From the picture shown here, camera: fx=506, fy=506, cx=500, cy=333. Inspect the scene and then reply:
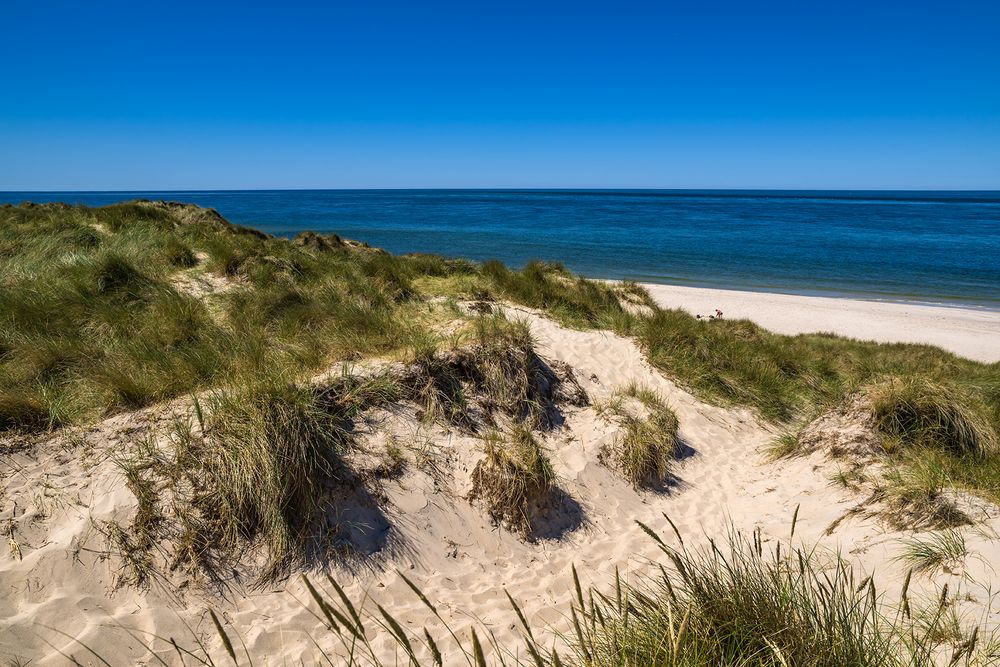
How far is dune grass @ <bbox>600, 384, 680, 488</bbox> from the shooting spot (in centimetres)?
620

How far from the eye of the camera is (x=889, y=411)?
623 cm

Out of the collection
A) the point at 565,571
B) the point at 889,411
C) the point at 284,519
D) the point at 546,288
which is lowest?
the point at 565,571

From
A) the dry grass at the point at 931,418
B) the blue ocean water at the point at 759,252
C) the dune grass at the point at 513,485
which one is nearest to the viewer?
the dune grass at the point at 513,485

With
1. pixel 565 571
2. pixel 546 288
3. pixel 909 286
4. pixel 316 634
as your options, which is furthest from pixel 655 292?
pixel 316 634

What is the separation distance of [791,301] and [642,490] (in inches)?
728

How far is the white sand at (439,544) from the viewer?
3570 millimetres

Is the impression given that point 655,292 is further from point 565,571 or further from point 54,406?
point 54,406

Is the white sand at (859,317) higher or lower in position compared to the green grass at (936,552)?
lower

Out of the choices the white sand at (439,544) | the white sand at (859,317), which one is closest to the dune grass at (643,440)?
the white sand at (439,544)

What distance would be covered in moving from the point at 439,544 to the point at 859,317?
753 inches

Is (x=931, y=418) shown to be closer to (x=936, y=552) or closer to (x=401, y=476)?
(x=936, y=552)

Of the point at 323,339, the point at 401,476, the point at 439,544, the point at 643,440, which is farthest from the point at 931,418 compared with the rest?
the point at 323,339

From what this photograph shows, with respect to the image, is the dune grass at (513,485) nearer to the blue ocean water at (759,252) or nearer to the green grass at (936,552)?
the green grass at (936,552)

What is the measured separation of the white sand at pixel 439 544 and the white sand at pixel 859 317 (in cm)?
984
